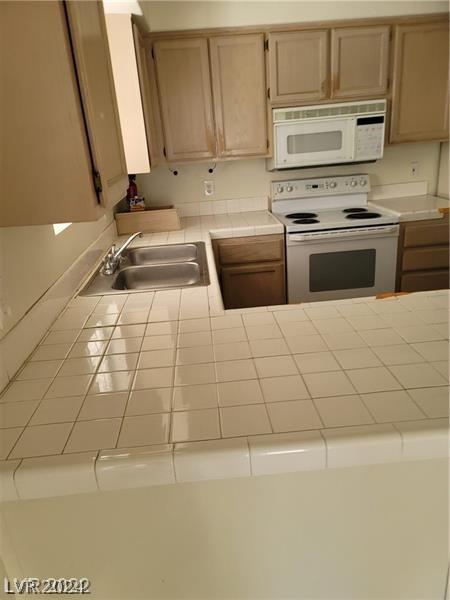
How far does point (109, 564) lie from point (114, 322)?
699 millimetres

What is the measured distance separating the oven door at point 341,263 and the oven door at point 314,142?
55 cm

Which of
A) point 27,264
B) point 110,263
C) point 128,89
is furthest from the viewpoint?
point 128,89

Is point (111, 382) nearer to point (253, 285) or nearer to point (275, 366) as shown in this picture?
point (275, 366)

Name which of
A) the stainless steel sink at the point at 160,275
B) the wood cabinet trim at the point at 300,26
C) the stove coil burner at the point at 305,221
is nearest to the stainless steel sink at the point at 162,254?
the stainless steel sink at the point at 160,275

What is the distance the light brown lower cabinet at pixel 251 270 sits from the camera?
281 cm

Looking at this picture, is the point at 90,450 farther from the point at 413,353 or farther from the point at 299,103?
the point at 299,103

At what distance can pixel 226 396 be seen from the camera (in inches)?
36.4

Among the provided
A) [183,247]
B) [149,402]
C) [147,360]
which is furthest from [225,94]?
[149,402]

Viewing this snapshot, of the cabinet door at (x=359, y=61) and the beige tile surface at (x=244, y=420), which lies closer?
the beige tile surface at (x=244, y=420)

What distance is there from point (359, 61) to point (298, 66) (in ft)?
1.35

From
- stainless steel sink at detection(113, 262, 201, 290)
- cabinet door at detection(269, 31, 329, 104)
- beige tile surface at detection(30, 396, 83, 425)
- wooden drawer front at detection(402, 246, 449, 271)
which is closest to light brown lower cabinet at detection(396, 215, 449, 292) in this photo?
wooden drawer front at detection(402, 246, 449, 271)

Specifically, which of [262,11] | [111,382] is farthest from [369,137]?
[111,382]

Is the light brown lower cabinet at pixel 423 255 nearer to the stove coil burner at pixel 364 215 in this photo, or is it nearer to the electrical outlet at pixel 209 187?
the stove coil burner at pixel 364 215

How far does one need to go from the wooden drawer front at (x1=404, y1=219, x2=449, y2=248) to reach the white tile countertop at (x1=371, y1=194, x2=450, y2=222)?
0.06 meters
